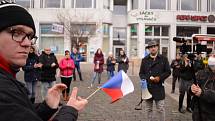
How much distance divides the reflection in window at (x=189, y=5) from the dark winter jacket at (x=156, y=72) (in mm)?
38322

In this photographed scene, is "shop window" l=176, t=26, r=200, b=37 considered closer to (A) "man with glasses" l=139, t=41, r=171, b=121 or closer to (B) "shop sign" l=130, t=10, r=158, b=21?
(B) "shop sign" l=130, t=10, r=158, b=21

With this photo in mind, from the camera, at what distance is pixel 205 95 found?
4.99 m

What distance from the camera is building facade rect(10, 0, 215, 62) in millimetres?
43469

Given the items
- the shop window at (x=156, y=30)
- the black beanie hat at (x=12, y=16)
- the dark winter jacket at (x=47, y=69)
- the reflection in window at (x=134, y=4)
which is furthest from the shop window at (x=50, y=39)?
the black beanie hat at (x=12, y=16)

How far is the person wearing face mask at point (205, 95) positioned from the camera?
16.3 ft

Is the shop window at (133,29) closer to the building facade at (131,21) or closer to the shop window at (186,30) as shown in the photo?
the building facade at (131,21)

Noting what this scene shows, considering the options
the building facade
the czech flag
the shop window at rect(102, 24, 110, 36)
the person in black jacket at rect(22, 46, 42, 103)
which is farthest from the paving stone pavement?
the shop window at rect(102, 24, 110, 36)

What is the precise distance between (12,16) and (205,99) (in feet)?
11.8

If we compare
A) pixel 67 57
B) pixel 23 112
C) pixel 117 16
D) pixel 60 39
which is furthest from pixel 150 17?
pixel 23 112

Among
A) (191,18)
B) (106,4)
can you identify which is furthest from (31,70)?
(191,18)

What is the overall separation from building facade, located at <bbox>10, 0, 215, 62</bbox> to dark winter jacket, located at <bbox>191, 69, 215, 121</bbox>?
3759cm

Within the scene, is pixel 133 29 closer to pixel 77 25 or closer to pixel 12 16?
pixel 77 25

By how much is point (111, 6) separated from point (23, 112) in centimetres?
4498

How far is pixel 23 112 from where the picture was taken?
1.68 metres
